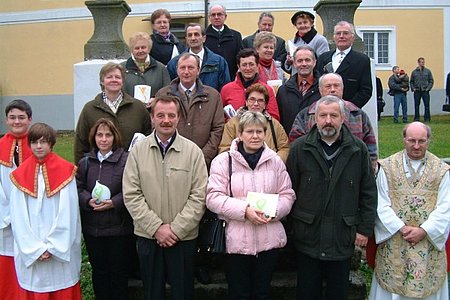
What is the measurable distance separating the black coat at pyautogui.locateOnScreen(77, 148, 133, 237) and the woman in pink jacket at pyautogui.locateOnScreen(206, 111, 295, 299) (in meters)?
0.83

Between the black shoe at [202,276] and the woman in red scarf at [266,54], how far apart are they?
2107 mm

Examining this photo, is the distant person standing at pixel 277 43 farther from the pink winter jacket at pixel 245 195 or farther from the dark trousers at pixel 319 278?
the dark trousers at pixel 319 278

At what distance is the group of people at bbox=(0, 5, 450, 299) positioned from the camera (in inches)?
183

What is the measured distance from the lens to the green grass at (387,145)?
6304 mm

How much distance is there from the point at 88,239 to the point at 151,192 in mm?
845

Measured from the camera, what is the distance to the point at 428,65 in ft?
69.4

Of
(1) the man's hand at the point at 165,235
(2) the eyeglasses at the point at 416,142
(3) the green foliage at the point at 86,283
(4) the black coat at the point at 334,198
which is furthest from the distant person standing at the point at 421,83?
(1) the man's hand at the point at 165,235

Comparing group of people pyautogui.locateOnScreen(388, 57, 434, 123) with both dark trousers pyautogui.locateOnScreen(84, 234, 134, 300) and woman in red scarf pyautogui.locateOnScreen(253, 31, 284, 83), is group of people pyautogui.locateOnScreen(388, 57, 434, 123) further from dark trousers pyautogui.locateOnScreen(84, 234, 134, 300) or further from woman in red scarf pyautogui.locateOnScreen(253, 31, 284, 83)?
dark trousers pyautogui.locateOnScreen(84, 234, 134, 300)

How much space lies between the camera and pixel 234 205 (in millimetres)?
4551

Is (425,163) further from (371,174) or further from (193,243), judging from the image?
(193,243)

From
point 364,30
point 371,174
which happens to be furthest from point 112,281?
point 364,30

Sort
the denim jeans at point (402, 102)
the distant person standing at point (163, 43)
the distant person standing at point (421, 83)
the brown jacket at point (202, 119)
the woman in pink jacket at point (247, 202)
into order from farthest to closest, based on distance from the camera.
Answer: the distant person standing at point (421, 83)
the denim jeans at point (402, 102)
the distant person standing at point (163, 43)
the brown jacket at point (202, 119)
the woman in pink jacket at point (247, 202)

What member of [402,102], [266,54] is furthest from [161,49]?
[402,102]

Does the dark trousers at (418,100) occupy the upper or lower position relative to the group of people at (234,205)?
upper
